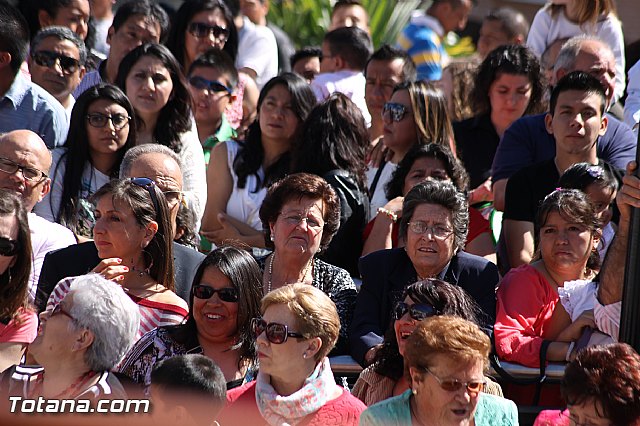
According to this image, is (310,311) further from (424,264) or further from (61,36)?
(61,36)

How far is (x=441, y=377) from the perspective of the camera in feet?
13.3

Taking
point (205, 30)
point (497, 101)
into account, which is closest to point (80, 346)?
point (497, 101)

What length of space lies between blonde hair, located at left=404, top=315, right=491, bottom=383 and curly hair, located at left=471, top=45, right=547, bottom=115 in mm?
3246

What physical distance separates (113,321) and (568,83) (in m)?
3.00

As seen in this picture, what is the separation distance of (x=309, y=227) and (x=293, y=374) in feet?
4.08

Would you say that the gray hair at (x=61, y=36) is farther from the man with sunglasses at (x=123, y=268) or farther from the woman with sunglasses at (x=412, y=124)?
the woman with sunglasses at (x=412, y=124)

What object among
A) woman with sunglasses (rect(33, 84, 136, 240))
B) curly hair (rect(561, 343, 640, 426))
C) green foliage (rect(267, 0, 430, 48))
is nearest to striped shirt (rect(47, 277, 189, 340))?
woman with sunglasses (rect(33, 84, 136, 240))

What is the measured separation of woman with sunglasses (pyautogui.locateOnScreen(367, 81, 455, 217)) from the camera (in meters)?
6.56

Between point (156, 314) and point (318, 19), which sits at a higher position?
point (318, 19)

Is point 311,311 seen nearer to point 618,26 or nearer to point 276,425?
point 276,425

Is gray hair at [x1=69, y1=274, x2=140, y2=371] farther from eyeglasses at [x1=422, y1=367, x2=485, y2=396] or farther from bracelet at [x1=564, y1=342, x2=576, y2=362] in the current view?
bracelet at [x1=564, y1=342, x2=576, y2=362]

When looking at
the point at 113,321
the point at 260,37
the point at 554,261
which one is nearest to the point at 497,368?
the point at 554,261

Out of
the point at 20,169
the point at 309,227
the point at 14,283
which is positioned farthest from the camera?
the point at 20,169

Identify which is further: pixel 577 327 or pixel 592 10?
pixel 592 10
